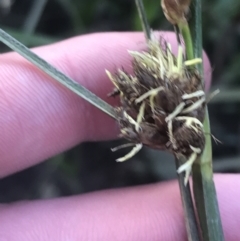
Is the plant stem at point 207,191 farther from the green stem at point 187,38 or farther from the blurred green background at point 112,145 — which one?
the blurred green background at point 112,145

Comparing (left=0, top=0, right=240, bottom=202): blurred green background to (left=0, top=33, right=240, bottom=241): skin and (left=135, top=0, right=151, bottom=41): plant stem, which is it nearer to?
(left=0, top=33, right=240, bottom=241): skin

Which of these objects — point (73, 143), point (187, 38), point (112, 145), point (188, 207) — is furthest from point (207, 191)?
point (112, 145)

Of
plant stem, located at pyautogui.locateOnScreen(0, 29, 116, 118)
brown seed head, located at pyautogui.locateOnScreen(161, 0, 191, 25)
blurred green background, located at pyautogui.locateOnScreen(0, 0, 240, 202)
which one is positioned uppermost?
brown seed head, located at pyautogui.locateOnScreen(161, 0, 191, 25)

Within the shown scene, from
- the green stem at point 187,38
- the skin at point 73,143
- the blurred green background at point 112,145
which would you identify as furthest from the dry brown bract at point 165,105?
the blurred green background at point 112,145

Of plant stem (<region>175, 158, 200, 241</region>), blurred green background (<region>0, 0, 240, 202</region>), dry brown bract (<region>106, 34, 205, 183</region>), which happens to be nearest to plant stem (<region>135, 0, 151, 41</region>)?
dry brown bract (<region>106, 34, 205, 183</region>)

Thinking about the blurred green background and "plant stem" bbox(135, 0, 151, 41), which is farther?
the blurred green background

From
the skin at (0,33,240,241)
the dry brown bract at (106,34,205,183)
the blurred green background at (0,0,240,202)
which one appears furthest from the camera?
the blurred green background at (0,0,240,202)
